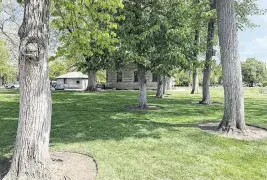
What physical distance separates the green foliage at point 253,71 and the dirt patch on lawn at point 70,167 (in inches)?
3673

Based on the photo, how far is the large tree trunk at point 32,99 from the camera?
473 cm

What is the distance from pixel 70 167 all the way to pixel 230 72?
19.0 ft

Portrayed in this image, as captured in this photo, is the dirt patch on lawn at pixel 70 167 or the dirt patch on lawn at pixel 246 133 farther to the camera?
the dirt patch on lawn at pixel 246 133

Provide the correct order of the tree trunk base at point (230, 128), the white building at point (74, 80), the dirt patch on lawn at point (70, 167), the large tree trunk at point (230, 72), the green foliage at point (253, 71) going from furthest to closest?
1. the green foliage at point (253, 71)
2. the white building at point (74, 80)
3. the large tree trunk at point (230, 72)
4. the tree trunk base at point (230, 128)
5. the dirt patch on lawn at point (70, 167)

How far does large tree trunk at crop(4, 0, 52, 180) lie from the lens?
473 cm

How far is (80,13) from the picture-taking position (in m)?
7.20

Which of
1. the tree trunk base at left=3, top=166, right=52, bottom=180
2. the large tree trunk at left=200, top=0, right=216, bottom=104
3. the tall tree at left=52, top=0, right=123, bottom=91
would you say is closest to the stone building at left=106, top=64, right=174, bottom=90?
the large tree trunk at left=200, top=0, right=216, bottom=104

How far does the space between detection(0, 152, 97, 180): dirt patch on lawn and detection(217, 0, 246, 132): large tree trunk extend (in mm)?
4833

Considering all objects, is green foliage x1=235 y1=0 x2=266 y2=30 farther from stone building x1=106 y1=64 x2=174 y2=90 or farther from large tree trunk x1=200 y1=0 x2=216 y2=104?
stone building x1=106 y1=64 x2=174 y2=90

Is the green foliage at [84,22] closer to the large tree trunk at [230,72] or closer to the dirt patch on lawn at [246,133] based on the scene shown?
the large tree trunk at [230,72]

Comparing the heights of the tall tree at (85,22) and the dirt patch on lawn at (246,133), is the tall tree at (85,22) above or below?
above

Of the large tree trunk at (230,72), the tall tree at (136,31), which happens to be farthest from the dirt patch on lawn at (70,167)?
the tall tree at (136,31)

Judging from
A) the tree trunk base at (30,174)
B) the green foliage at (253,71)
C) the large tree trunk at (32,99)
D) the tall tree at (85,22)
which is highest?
the green foliage at (253,71)

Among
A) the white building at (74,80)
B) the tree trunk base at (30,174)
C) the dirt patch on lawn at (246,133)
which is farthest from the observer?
the white building at (74,80)
